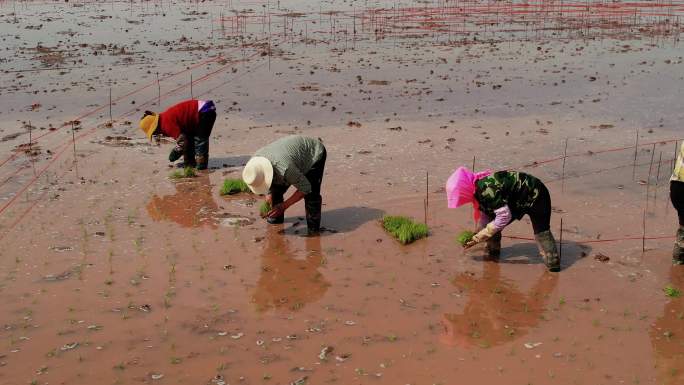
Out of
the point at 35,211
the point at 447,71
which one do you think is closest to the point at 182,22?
the point at 447,71

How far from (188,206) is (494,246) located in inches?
163

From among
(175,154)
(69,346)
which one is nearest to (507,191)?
(69,346)

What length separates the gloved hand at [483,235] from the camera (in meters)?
7.25

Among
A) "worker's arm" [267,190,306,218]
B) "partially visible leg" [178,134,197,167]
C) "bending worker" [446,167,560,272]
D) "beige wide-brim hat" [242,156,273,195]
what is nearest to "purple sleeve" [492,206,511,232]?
"bending worker" [446,167,560,272]

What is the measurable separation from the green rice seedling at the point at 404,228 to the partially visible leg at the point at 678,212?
103 inches

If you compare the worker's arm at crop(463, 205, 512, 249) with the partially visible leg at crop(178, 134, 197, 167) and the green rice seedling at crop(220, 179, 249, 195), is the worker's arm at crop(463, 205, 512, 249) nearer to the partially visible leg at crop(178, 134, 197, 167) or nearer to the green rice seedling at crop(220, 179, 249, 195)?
the green rice seedling at crop(220, 179, 249, 195)

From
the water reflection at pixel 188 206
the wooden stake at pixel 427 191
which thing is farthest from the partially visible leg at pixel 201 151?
the wooden stake at pixel 427 191

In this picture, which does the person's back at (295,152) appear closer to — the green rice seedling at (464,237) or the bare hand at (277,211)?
the bare hand at (277,211)

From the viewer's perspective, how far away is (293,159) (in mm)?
8086

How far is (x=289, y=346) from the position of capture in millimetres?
6039

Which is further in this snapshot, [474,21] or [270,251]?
[474,21]

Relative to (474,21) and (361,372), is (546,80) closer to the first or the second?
(474,21)

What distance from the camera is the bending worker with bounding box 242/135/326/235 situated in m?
7.92

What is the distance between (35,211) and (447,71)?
1240cm
